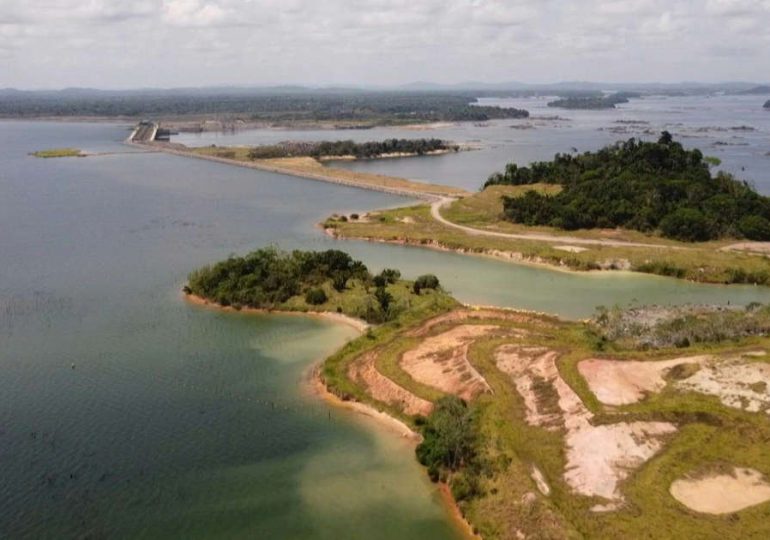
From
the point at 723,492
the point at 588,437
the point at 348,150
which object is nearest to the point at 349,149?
the point at 348,150

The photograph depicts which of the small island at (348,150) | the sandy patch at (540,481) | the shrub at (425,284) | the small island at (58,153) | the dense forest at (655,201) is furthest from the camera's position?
the small island at (348,150)

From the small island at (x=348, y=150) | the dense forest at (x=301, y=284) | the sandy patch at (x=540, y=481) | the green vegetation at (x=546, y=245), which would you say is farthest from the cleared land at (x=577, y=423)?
the small island at (x=348, y=150)

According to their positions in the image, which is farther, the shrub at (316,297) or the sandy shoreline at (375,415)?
the shrub at (316,297)

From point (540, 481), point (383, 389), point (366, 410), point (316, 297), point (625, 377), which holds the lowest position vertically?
point (366, 410)

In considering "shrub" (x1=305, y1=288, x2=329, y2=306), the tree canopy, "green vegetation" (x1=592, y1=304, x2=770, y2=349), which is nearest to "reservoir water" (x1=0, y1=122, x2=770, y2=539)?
the tree canopy

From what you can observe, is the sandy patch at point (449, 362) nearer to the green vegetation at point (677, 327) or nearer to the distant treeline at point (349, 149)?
the green vegetation at point (677, 327)

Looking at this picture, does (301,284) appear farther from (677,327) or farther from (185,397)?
(677,327)
